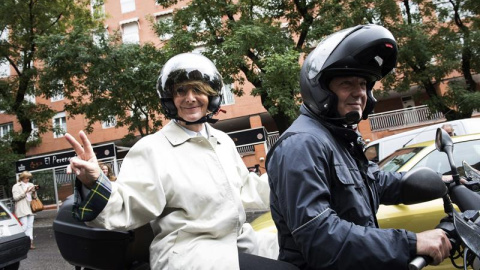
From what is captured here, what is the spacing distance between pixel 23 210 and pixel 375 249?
33.1 ft

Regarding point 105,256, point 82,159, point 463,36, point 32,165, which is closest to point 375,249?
point 82,159

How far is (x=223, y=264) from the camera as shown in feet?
5.90

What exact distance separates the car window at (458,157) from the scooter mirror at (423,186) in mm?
2770

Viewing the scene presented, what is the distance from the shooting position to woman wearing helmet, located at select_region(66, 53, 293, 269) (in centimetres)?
168

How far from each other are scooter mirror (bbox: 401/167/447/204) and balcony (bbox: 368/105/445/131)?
21621 mm

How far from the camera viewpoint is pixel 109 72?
12.1 meters

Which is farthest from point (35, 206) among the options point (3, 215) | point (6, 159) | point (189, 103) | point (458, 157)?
point (458, 157)

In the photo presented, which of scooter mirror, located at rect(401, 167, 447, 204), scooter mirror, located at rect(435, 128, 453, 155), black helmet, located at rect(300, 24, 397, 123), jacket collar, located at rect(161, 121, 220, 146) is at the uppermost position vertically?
black helmet, located at rect(300, 24, 397, 123)

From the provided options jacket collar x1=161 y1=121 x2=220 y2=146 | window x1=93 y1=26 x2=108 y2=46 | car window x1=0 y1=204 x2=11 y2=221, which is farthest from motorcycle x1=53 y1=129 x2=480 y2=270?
window x1=93 y1=26 x2=108 y2=46

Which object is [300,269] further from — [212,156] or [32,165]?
[32,165]

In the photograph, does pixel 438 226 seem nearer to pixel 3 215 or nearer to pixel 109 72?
pixel 3 215

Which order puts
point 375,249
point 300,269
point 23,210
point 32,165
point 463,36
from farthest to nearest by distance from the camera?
point 32,165 → point 463,36 → point 23,210 → point 300,269 → point 375,249

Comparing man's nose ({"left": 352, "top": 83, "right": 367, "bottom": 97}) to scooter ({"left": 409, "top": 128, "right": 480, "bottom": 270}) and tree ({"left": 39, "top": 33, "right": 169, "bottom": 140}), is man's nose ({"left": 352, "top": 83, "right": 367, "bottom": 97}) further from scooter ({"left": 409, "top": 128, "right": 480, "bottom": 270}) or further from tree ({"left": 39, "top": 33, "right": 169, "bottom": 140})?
tree ({"left": 39, "top": 33, "right": 169, "bottom": 140})

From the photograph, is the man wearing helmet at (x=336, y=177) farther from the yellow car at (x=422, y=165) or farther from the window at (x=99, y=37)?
the window at (x=99, y=37)
